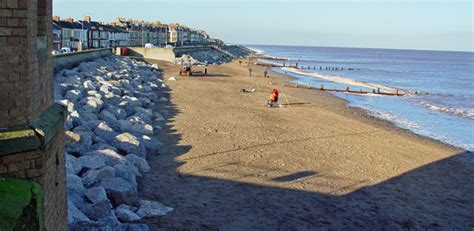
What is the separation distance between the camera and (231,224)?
27.7ft

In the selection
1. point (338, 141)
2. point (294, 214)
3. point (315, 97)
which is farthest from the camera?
point (315, 97)

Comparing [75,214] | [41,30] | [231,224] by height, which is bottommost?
[231,224]

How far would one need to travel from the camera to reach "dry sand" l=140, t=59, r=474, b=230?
29.7 ft

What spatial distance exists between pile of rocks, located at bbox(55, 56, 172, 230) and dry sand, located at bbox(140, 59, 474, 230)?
1.58 ft

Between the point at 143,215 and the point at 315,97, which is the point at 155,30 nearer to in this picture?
the point at 315,97

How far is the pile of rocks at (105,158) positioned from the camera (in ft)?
23.5

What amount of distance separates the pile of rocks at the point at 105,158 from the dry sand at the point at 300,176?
1.58 ft

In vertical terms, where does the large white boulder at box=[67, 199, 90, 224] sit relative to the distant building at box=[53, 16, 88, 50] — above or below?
below

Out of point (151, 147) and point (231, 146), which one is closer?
point (151, 147)

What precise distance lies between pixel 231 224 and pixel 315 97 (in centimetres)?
2275

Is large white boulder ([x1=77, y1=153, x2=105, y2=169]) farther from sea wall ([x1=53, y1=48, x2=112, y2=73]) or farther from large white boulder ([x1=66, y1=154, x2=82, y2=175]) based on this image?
sea wall ([x1=53, y1=48, x2=112, y2=73])

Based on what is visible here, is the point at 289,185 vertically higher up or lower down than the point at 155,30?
lower down

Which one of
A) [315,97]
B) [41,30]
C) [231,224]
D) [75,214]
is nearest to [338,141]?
[231,224]

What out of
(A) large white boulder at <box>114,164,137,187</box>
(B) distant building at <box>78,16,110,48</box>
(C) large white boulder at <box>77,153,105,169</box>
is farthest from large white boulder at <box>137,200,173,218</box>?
(B) distant building at <box>78,16,110,48</box>
